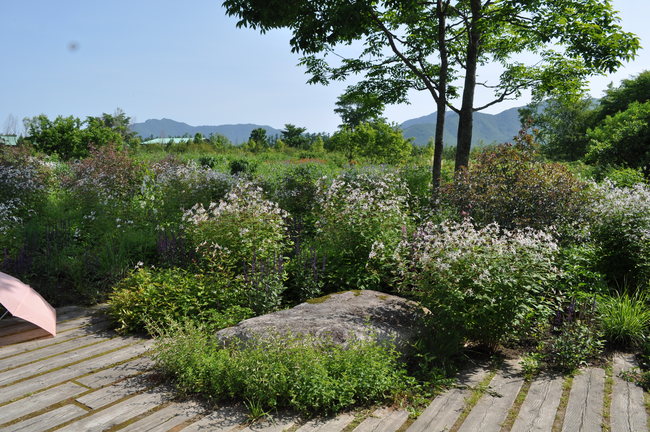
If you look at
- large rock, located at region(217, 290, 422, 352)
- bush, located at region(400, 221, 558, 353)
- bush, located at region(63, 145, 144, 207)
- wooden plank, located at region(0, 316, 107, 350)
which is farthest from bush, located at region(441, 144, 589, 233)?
bush, located at region(63, 145, 144, 207)

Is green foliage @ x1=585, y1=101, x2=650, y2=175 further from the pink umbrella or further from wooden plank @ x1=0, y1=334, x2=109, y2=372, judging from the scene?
the pink umbrella

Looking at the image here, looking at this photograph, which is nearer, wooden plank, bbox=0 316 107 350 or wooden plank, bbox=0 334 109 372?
wooden plank, bbox=0 334 109 372

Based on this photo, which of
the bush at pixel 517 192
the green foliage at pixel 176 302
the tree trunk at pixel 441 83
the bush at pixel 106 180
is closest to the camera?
the green foliage at pixel 176 302

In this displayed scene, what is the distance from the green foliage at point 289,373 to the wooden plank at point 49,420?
677mm

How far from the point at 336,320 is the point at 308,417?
1.08 m

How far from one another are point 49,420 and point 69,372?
801 mm

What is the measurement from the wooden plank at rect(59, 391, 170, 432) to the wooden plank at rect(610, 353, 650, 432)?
319 centimetres

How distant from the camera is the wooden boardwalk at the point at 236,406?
2848 millimetres

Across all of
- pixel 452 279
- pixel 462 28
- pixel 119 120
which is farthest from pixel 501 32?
pixel 119 120

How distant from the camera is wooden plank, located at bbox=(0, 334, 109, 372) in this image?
12.3 ft

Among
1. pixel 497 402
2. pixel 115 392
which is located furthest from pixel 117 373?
pixel 497 402

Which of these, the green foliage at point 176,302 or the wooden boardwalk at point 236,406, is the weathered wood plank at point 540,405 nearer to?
the wooden boardwalk at point 236,406

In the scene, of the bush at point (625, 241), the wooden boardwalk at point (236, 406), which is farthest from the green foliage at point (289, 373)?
the bush at point (625, 241)

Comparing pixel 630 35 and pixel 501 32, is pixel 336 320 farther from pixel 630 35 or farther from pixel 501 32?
pixel 501 32
